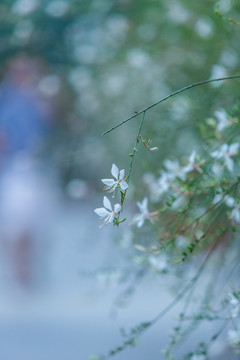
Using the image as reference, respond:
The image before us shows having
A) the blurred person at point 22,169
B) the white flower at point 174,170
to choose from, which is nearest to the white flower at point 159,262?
the white flower at point 174,170

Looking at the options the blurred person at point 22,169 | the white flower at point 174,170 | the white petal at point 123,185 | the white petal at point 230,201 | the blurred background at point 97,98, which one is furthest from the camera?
the blurred person at point 22,169

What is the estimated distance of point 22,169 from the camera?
1.47m

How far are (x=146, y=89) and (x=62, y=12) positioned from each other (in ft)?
0.96

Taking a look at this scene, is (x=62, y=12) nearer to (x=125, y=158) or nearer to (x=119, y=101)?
(x=119, y=101)

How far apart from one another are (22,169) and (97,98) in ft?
1.00

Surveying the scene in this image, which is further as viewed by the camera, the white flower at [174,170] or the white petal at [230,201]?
the white flower at [174,170]

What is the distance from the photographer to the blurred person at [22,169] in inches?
60.1

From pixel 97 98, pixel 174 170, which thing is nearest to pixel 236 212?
pixel 174 170

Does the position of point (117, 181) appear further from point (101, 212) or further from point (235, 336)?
point (235, 336)

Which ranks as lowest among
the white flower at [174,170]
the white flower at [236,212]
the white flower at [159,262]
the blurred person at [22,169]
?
the white flower at [236,212]

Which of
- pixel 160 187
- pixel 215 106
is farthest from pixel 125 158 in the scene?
pixel 160 187

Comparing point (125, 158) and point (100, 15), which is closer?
point (100, 15)

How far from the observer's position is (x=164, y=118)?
3.81ft

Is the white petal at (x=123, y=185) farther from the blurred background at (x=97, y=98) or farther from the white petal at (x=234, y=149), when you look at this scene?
the blurred background at (x=97, y=98)
